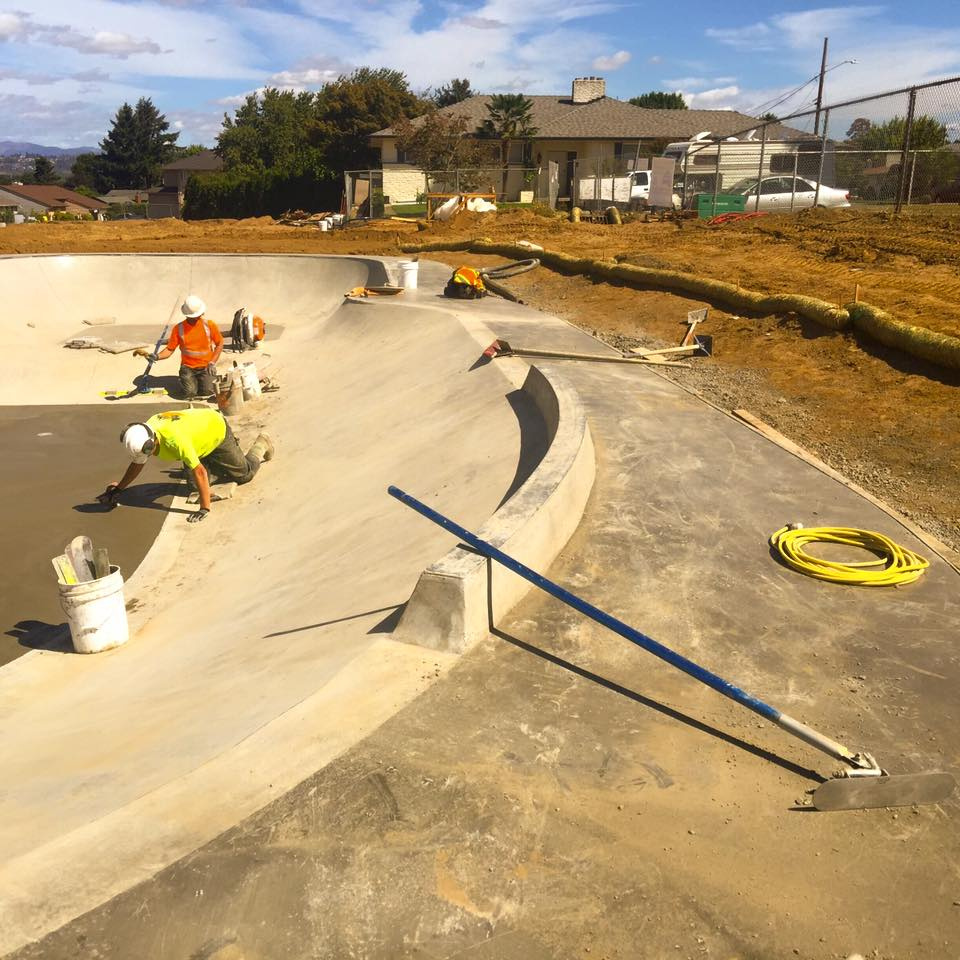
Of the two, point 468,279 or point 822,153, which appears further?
point 822,153

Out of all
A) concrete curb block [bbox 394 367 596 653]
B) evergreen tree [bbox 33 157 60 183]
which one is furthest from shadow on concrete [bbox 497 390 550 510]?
evergreen tree [bbox 33 157 60 183]

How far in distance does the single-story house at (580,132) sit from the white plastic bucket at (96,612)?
3594 centimetres

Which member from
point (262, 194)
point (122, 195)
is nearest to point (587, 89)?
point (262, 194)

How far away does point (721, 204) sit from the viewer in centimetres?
Answer: 2436

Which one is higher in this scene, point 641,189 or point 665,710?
point 641,189

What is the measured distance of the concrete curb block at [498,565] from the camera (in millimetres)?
4289

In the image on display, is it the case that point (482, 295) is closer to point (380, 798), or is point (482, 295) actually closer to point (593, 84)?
point (380, 798)

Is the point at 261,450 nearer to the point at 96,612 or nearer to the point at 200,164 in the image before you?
the point at 96,612

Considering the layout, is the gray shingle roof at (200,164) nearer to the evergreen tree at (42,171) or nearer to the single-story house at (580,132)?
the single-story house at (580,132)

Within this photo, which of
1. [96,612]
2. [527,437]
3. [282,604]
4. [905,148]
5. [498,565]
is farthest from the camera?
[905,148]

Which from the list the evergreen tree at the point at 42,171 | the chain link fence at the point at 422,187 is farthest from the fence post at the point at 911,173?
the evergreen tree at the point at 42,171

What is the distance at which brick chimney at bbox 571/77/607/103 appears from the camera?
46.3 m

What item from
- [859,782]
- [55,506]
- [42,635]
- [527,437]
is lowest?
[42,635]

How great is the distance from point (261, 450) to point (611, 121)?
129ft
